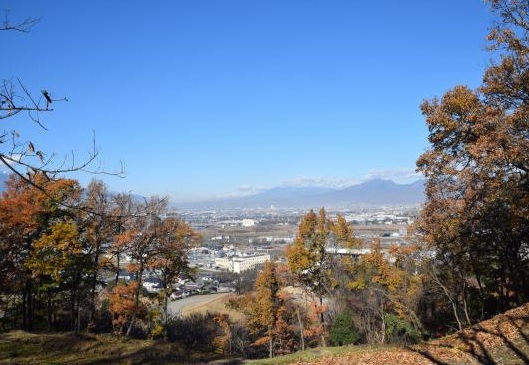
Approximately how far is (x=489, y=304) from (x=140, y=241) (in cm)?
2093

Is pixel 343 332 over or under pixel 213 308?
over

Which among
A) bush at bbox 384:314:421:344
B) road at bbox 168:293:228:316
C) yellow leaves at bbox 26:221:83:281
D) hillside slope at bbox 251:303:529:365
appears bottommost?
road at bbox 168:293:228:316

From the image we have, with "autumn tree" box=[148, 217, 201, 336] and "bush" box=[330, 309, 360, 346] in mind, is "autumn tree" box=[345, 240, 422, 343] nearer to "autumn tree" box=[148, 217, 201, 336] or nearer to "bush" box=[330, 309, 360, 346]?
"bush" box=[330, 309, 360, 346]

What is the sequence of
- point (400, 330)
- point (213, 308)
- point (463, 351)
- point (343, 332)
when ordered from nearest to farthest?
point (463, 351) → point (343, 332) → point (400, 330) → point (213, 308)

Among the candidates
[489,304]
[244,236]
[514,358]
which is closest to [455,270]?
[489,304]

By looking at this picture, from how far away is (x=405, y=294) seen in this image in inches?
1234

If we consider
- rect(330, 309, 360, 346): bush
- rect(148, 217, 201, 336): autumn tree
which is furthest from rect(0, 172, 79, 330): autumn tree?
rect(330, 309, 360, 346): bush

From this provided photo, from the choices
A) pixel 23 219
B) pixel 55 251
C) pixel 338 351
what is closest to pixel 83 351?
pixel 55 251

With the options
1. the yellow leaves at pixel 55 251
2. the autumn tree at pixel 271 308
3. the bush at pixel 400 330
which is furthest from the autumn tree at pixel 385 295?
the yellow leaves at pixel 55 251

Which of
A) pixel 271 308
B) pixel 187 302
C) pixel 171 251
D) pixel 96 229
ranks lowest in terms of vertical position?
pixel 187 302

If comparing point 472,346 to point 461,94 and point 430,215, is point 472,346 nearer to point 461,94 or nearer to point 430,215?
point 430,215

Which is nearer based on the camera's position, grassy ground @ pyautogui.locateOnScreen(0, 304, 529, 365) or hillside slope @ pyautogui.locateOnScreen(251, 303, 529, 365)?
hillside slope @ pyautogui.locateOnScreen(251, 303, 529, 365)

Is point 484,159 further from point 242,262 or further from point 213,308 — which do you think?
point 242,262

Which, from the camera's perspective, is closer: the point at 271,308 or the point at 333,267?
the point at 271,308
